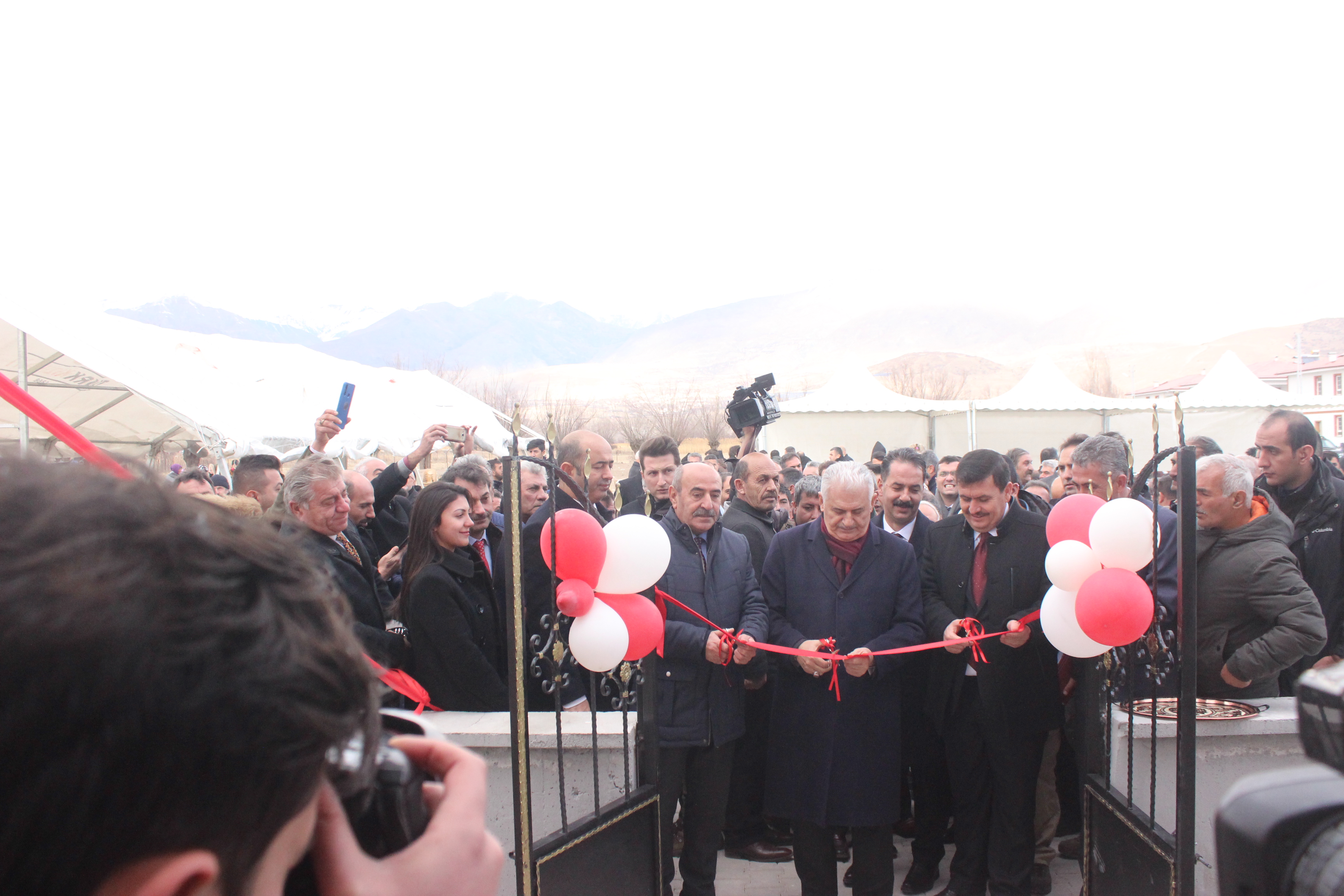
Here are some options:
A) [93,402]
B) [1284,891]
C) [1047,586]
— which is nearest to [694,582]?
[1047,586]

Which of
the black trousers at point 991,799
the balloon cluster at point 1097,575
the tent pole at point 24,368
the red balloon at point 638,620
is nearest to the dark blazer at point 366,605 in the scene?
the red balloon at point 638,620

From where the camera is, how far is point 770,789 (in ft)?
12.8

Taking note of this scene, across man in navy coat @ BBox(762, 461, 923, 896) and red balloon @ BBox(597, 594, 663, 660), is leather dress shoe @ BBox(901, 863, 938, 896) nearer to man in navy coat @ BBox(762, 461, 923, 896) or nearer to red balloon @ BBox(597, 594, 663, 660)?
man in navy coat @ BBox(762, 461, 923, 896)

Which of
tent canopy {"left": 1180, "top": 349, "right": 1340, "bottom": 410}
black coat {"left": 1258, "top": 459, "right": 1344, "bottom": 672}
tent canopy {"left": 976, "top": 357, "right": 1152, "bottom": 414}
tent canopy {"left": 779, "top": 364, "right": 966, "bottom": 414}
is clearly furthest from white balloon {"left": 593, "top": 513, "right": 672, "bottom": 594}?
tent canopy {"left": 1180, "top": 349, "right": 1340, "bottom": 410}

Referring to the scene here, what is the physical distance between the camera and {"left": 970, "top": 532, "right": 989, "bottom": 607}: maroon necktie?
3924mm

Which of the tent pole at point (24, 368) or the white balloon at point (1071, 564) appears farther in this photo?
the tent pole at point (24, 368)

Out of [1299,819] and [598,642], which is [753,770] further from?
[1299,819]

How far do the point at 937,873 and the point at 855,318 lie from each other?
6657 inches

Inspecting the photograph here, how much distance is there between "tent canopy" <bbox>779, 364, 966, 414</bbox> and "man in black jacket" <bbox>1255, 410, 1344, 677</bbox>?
50.4 ft

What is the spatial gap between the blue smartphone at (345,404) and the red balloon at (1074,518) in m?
3.90

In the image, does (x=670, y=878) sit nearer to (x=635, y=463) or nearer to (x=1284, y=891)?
(x=1284, y=891)

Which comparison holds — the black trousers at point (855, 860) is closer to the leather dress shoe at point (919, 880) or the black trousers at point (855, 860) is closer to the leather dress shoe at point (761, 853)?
the leather dress shoe at point (919, 880)

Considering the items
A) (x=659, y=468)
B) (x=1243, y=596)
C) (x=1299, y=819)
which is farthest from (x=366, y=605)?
(x=1243, y=596)

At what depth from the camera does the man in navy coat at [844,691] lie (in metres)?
3.75
